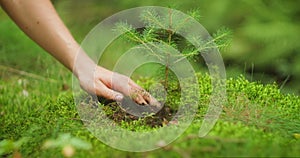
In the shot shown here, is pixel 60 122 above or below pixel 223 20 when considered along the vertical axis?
below

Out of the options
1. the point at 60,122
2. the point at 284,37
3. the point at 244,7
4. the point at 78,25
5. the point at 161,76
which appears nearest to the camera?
the point at 60,122

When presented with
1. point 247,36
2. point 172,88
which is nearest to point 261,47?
point 247,36

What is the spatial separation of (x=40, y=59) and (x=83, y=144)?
2636mm

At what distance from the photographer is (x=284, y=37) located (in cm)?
353

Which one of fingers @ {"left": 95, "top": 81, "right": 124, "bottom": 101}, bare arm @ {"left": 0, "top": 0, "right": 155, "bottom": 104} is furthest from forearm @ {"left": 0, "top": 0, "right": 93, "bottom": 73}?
fingers @ {"left": 95, "top": 81, "right": 124, "bottom": 101}

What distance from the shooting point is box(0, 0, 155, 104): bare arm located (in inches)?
84.8

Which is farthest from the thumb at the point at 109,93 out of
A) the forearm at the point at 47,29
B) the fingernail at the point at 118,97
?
the forearm at the point at 47,29

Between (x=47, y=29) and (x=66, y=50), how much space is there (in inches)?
5.0

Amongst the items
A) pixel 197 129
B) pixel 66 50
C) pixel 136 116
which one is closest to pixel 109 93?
pixel 136 116

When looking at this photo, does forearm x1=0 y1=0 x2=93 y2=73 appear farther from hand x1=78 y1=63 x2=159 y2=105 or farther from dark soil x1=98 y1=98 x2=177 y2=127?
dark soil x1=98 y1=98 x2=177 y2=127

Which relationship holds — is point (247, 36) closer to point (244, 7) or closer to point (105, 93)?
point (244, 7)

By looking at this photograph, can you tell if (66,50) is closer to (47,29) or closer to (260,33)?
(47,29)

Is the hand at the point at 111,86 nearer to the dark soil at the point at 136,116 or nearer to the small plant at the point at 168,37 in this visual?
the dark soil at the point at 136,116

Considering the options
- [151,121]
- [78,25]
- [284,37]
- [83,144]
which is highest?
[78,25]
